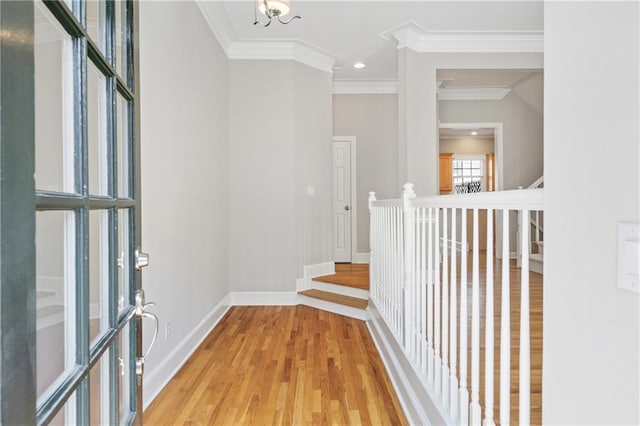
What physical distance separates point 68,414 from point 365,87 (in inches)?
210

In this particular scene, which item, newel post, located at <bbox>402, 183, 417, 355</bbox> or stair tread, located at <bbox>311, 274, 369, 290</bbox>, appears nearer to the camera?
newel post, located at <bbox>402, 183, 417, 355</bbox>

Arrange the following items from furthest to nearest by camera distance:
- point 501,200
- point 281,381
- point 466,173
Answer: point 466,173 → point 281,381 → point 501,200

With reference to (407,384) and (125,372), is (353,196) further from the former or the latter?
(125,372)

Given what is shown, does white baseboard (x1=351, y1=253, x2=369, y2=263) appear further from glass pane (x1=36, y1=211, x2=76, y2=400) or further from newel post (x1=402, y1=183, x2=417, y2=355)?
glass pane (x1=36, y1=211, x2=76, y2=400)

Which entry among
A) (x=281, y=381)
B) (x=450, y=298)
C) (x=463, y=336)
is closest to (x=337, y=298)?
(x=281, y=381)

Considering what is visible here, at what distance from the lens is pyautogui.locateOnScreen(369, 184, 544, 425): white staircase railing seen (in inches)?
36.6

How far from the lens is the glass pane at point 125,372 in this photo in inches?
35.0

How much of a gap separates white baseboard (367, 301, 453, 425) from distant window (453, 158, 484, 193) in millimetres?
5952

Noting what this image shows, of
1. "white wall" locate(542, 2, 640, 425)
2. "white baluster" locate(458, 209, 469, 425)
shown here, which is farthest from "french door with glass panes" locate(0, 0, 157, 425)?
"white baluster" locate(458, 209, 469, 425)

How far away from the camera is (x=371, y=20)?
3.58m

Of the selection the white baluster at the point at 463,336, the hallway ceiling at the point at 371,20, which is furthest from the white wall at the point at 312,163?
the white baluster at the point at 463,336

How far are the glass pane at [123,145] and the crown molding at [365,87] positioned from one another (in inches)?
184

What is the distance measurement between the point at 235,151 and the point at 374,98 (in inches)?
96.1

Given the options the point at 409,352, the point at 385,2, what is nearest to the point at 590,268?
the point at 409,352
